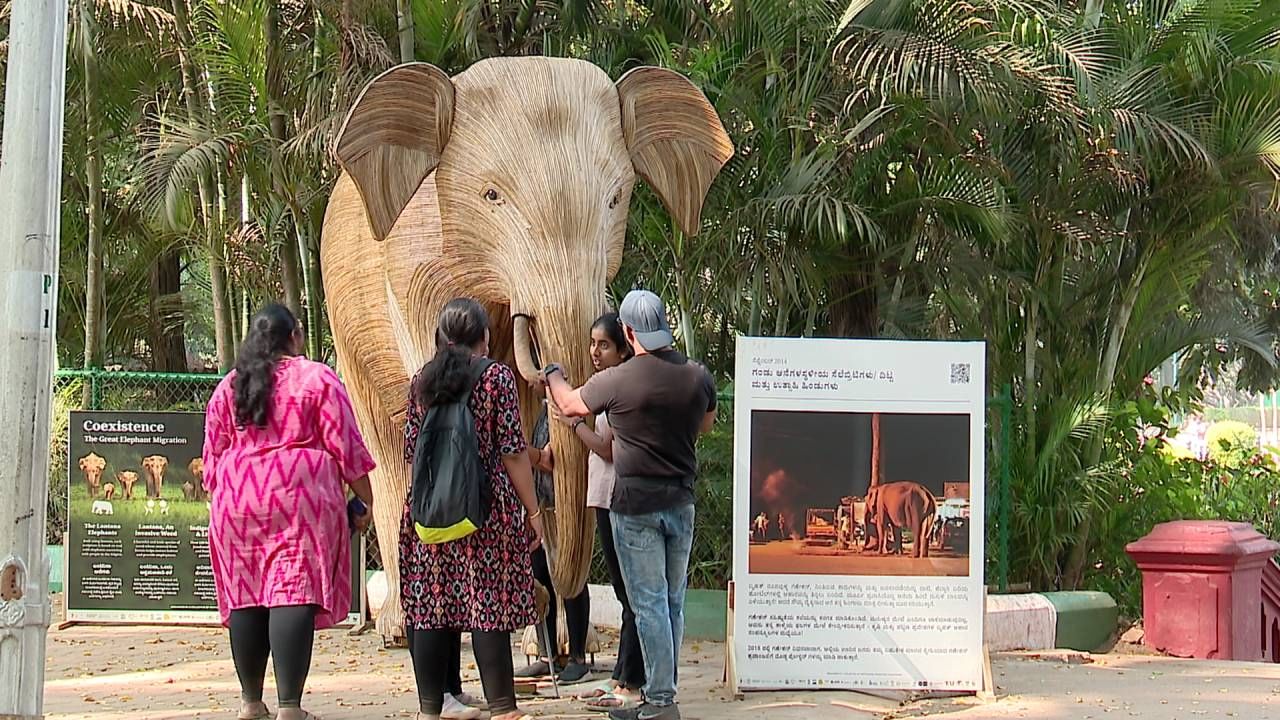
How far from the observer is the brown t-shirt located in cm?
498

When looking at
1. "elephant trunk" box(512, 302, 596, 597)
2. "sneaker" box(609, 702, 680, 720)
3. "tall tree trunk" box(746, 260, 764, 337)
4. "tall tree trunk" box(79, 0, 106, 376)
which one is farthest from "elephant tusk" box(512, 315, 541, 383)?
"tall tree trunk" box(79, 0, 106, 376)

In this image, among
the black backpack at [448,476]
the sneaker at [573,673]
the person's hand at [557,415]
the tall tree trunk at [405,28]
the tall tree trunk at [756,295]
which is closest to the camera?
the black backpack at [448,476]

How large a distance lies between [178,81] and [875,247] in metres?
5.27

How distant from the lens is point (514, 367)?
19.7 ft

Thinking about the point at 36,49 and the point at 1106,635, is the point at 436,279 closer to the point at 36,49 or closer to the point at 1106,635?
the point at 36,49

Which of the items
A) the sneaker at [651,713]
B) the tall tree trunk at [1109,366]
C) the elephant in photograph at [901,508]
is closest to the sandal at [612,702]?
the sneaker at [651,713]

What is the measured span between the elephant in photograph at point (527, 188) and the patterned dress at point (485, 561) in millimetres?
425

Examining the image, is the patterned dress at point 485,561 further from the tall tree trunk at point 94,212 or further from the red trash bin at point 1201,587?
the tall tree trunk at point 94,212

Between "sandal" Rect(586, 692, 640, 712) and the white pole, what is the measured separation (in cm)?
184

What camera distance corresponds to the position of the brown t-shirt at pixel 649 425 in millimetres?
4980

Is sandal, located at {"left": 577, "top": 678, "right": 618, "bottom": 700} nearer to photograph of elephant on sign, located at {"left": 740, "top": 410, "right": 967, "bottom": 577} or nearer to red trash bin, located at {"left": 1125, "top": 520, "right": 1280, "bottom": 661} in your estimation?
photograph of elephant on sign, located at {"left": 740, "top": 410, "right": 967, "bottom": 577}

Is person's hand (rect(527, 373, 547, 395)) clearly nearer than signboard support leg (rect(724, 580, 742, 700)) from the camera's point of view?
Yes

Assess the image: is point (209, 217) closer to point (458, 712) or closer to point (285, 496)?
point (285, 496)

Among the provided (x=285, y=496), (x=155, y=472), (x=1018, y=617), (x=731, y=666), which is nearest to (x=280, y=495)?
(x=285, y=496)
